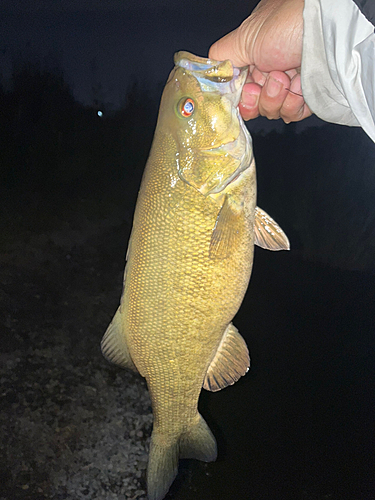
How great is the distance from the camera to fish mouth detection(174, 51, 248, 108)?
3.21 ft

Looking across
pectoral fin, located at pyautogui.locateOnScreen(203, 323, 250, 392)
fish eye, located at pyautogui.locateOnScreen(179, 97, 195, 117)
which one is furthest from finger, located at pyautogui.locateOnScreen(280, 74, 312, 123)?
pectoral fin, located at pyautogui.locateOnScreen(203, 323, 250, 392)

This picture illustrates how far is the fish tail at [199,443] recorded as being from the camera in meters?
1.33

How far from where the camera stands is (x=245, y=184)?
3.50ft

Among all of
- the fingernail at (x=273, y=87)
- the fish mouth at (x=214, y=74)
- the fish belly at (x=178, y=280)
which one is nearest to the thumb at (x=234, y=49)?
the fingernail at (x=273, y=87)

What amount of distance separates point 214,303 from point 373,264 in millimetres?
12728

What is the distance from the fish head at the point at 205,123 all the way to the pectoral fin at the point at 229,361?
623 mm

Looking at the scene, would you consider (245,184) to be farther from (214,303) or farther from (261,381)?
(261,381)

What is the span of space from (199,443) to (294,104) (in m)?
1.73

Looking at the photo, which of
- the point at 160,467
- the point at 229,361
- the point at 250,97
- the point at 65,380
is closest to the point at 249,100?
the point at 250,97

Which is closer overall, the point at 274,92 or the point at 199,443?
the point at 199,443

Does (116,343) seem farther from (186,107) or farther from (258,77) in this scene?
(258,77)

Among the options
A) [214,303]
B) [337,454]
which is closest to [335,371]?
[337,454]

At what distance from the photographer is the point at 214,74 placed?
986mm

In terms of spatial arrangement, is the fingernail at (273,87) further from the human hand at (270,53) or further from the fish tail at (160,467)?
the fish tail at (160,467)
